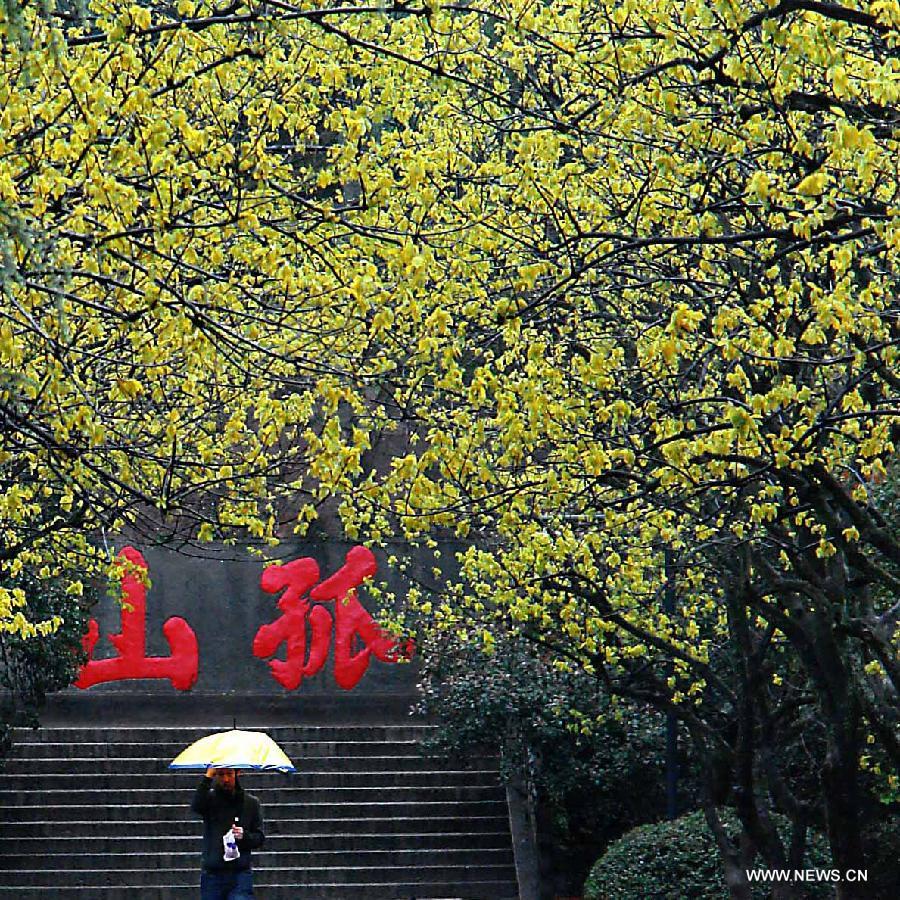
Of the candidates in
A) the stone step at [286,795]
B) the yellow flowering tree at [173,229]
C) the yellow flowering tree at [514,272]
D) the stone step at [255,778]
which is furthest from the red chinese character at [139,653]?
the yellow flowering tree at [173,229]

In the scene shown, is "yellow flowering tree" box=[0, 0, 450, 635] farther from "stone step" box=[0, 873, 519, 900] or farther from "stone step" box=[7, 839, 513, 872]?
"stone step" box=[7, 839, 513, 872]

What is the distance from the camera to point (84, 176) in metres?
7.70

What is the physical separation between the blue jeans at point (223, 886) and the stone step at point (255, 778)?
823 cm

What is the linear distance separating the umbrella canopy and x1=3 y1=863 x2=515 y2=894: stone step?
581 cm

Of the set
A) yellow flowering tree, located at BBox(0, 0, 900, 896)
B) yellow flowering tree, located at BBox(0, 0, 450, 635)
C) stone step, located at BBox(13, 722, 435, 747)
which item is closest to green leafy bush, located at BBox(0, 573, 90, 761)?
stone step, located at BBox(13, 722, 435, 747)

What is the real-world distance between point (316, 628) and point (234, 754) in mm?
9947

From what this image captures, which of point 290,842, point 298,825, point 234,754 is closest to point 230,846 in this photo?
point 234,754

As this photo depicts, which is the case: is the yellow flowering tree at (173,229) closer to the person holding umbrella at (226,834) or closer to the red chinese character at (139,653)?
the person holding umbrella at (226,834)

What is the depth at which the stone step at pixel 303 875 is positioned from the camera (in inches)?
730

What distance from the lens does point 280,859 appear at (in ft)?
62.4

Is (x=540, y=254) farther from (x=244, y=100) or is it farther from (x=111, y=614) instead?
(x=111, y=614)

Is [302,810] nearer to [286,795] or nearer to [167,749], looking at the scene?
[286,795]

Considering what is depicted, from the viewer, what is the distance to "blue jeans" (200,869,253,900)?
12.0 m

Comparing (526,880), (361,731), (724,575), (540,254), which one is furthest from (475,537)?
(540,254)
